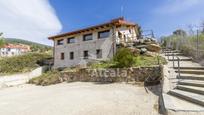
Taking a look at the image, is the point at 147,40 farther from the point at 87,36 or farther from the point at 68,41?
the point at 68,41

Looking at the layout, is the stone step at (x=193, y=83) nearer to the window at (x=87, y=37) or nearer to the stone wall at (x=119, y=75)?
the stone wall at (x=119, y=75)

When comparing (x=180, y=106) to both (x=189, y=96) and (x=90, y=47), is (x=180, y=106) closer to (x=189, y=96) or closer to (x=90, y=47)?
(x=189, y=96)

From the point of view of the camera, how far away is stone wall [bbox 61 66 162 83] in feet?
38.1

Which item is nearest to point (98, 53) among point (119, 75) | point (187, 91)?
point (119, 75)

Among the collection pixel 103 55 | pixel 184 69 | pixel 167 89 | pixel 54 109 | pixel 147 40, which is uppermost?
pixel 147 40

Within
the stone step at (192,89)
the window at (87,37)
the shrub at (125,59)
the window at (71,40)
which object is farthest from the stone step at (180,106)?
the window at (71,40)

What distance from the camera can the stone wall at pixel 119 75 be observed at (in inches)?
458

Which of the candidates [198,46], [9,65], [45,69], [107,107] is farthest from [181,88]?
[9,65]

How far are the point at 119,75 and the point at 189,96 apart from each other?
288 inches

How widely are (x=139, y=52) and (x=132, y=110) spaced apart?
37.6ft

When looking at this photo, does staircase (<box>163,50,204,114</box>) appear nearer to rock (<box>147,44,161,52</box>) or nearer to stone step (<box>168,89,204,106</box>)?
stone step (<box>168,89,204,106</box>)

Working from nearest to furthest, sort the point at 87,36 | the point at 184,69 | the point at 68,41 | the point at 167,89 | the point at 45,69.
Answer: the point at 167,89 < the point at 184,69 < the point at 87,36 < the point at 68,41 < the point at 45,69

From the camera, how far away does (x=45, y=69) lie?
26359 millimetres

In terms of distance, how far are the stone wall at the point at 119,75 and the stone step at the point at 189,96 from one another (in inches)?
161
